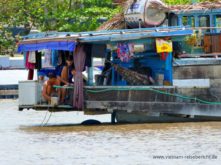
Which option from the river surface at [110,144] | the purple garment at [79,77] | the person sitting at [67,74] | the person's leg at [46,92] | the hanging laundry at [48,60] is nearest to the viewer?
the river surface at [110,144]

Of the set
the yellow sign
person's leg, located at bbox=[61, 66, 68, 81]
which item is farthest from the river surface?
the yellow sign

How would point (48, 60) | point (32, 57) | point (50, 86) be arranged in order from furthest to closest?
point (48, 60)
point (32, 57)
point (50, 86)

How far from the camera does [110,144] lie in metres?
20.1

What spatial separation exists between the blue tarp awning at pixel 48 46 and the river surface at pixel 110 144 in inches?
77.6

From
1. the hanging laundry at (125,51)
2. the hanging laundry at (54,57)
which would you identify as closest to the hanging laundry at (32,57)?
the hanging laundry at (54,57)

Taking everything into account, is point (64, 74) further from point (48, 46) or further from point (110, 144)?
point (110, 144)

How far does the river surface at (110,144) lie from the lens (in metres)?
18.0

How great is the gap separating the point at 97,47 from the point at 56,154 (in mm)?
6407

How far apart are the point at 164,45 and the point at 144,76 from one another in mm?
1083

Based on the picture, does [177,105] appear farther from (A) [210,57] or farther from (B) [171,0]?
(B) [171,0]

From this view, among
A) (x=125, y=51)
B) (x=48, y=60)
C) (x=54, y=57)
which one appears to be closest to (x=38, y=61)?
(x=48, y=60)

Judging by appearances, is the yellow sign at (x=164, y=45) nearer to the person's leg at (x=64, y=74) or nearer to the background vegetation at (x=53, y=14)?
the person's leg at (x=64, y=74)

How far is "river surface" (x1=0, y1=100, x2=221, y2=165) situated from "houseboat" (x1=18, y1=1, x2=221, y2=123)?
0.52 m

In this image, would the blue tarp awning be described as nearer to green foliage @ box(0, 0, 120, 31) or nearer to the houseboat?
the houseboat
